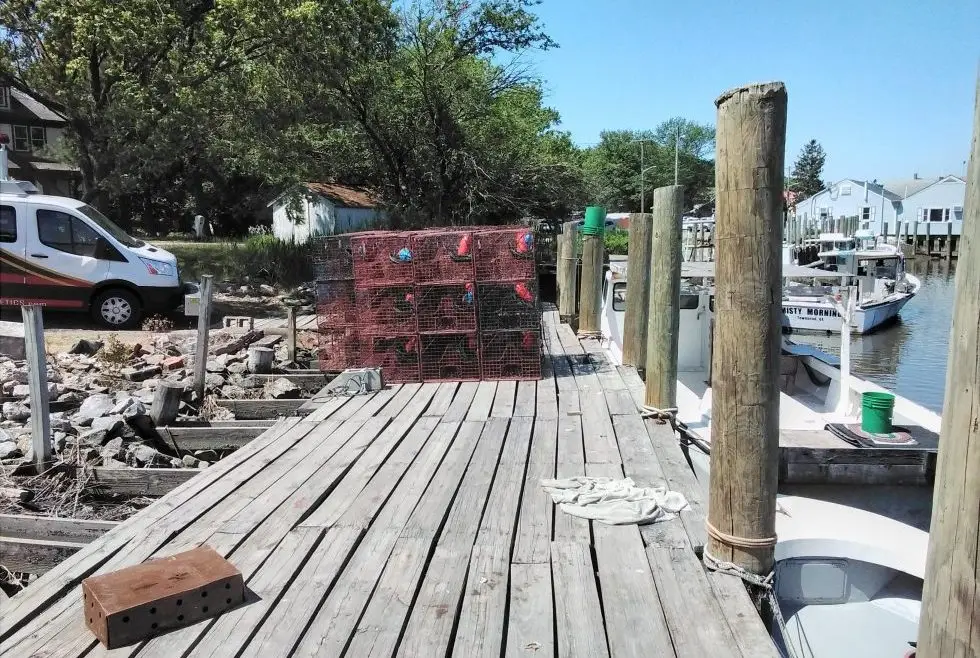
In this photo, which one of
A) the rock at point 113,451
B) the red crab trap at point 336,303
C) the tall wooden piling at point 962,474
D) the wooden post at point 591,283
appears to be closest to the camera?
the tall wooden piling at point 962,474

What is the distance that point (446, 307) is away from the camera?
7980 mm

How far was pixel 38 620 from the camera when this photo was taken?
3119 mm

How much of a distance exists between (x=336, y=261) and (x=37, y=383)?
11.0ft

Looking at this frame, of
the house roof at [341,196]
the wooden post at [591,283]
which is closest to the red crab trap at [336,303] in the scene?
the wooden post at [591,283]

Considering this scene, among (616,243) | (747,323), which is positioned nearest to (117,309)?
(747,323)

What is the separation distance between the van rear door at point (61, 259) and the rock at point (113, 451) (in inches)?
327

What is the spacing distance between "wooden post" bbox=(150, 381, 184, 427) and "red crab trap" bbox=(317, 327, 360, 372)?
184 centimetres

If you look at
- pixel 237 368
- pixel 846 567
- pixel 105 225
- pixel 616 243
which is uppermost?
pixel 616 243

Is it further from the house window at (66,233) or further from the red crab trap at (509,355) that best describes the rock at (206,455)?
the house window at (66,233)

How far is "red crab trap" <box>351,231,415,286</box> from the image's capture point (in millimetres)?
7895

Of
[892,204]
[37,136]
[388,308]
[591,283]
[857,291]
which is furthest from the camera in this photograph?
[892,204]

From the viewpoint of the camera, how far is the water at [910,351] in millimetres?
21234

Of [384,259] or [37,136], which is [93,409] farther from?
[37,136]

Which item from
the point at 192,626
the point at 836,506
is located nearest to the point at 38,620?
the point at 192,626
